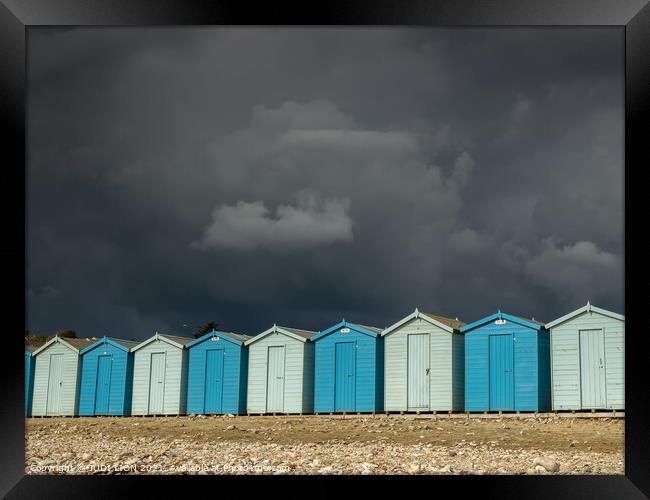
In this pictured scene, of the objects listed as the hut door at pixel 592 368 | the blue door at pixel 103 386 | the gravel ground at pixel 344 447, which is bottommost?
the gravel ground at pixel 344 447

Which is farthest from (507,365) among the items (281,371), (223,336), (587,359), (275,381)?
(223,336)

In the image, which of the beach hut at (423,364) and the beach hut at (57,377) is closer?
the beach hut at (423,364)

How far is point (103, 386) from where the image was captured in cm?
1864

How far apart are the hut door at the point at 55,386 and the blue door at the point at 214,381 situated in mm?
4172

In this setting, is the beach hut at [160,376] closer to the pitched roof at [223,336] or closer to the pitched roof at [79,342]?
the pitched roof at [223,336]

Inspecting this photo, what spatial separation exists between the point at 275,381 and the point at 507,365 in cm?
506

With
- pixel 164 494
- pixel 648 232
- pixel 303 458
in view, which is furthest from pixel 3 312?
pixel 303 458

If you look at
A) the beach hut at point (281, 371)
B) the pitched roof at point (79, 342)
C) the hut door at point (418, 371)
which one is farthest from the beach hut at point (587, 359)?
the pitched roof at point (79, 342)

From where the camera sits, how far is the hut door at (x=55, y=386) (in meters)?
19.1

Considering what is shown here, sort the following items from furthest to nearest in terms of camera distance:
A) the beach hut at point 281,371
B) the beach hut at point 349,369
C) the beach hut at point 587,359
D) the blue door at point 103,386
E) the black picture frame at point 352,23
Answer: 1. the blue door at point 103,386
2. the beach hut at point 281,371
3. the beach hut at point 349,369
4. the beach hut at point 587,359
5. the black picture frame at point 352,23

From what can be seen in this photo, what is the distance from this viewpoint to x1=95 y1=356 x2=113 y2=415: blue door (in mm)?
18531

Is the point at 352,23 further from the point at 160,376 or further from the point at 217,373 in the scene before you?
the point at 160,376

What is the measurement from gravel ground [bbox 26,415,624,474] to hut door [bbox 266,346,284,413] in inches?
12.0

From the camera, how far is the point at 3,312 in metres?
5.12
